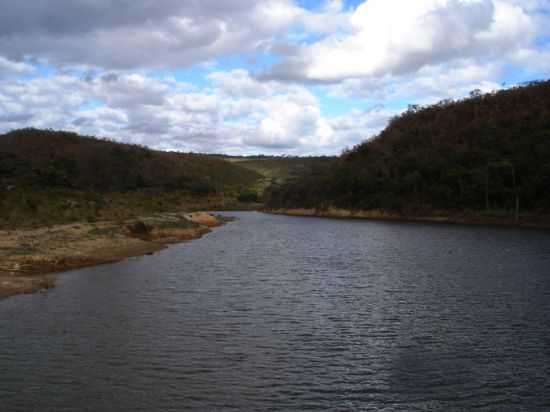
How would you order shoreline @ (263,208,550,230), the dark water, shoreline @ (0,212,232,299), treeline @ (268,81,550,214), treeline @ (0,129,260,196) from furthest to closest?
treeline @ (0,129,260,196), treeline @ (268,81,550,214), shoreline @ (263,208,550,230), shoreline @ (0,212,232,299), the dark water

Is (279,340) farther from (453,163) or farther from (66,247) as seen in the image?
(453,163)

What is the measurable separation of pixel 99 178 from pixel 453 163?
73.5 metres

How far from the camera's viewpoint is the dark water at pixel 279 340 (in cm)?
1212

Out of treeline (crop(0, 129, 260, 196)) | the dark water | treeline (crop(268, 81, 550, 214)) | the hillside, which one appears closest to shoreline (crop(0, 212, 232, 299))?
the dark water

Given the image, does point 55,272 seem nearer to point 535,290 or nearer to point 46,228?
point 46,228

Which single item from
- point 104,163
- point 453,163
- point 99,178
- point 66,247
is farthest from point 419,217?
point 104,163

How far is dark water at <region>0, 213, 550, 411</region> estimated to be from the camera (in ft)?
39.8

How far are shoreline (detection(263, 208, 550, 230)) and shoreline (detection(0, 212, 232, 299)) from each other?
137 feet

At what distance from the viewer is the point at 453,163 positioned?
90.1m

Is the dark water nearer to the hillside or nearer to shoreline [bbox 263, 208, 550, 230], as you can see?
the hillside

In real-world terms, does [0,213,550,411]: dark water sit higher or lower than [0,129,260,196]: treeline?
lower

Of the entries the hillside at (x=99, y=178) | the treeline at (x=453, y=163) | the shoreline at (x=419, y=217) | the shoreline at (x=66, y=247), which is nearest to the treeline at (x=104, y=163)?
the hillside at (x=99, y=178)

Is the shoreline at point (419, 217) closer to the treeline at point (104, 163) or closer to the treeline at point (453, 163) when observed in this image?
the treeline at point (453, 163)

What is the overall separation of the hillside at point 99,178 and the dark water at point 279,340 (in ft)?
100
